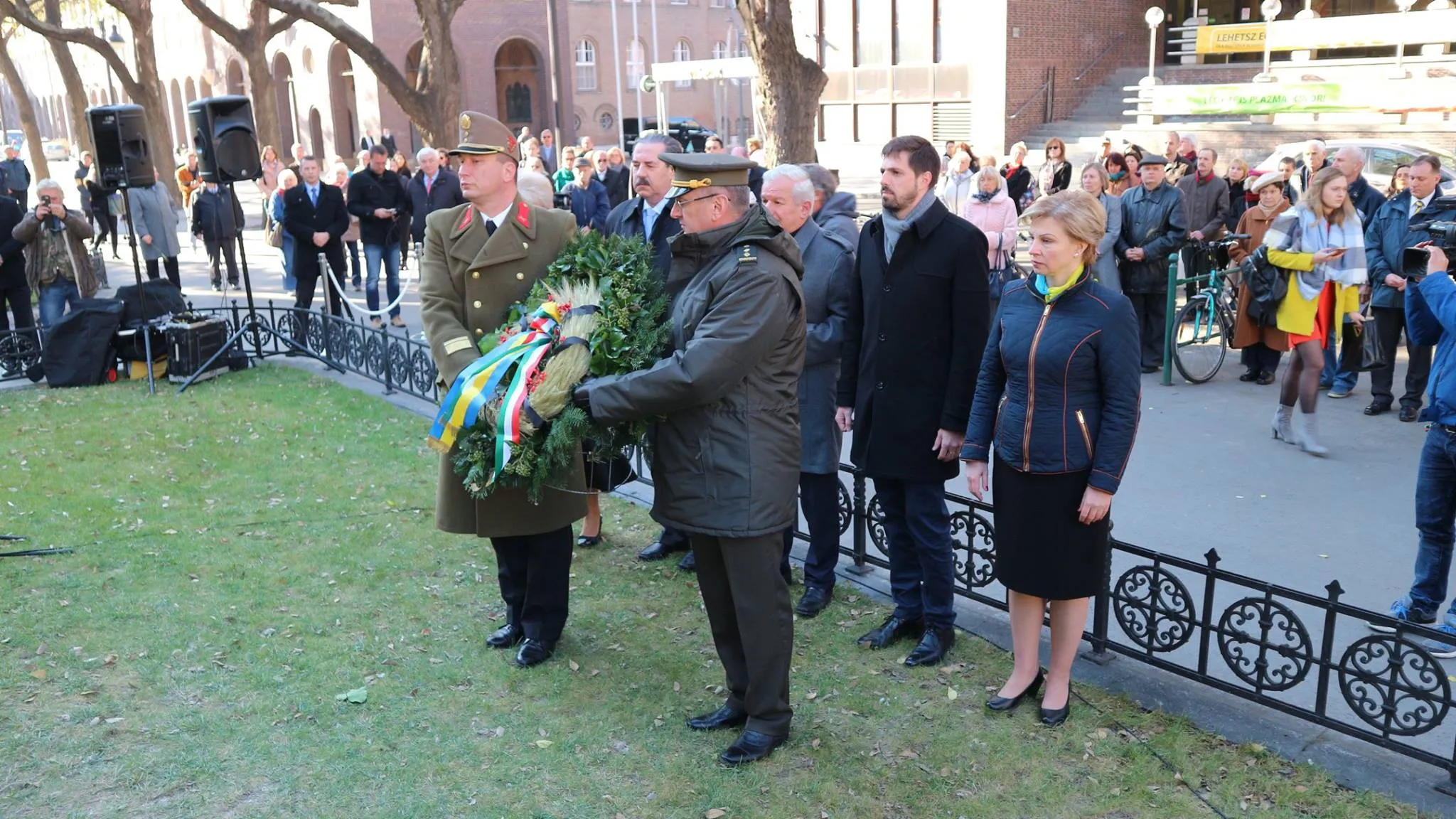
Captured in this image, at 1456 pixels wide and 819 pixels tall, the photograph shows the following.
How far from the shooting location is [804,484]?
213 inches

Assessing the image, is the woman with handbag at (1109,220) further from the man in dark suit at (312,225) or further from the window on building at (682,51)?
the window on building at (682,51)

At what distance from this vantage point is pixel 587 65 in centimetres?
5209

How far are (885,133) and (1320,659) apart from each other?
31430 millimetres

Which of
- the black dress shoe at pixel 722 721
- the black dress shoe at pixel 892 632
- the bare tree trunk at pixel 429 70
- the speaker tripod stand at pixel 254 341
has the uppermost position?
the bare tree trunk at pixel 429 70

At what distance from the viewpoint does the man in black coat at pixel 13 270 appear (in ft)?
39.2

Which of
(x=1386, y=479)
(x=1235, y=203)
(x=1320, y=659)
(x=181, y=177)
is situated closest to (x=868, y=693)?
(x=1320, y=659)

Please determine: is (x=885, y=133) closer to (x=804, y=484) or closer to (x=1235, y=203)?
(x=1235, y=203)

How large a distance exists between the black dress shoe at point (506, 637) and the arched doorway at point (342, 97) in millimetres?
44753

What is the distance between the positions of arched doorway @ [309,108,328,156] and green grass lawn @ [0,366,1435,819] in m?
46.2

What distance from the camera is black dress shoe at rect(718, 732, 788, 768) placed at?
412 centimetres

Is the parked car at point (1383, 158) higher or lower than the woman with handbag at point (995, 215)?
higher

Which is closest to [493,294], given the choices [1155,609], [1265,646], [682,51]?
[1155,609]

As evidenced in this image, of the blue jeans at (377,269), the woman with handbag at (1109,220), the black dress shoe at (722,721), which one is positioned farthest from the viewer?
the blue jeans at (377,269)

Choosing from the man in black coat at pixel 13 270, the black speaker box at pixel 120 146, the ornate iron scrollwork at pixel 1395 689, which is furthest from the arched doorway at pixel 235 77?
the ornate iron scrollwork at pixel 1395 689
